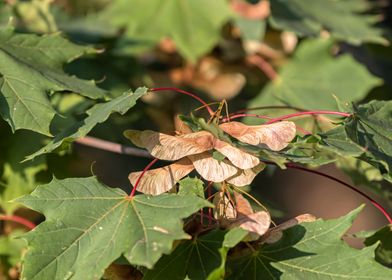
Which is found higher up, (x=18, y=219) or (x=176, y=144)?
(x=176, y=144)

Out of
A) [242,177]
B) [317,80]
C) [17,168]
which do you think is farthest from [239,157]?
[317,80]

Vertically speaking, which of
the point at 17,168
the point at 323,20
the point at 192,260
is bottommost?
the point at 17,168

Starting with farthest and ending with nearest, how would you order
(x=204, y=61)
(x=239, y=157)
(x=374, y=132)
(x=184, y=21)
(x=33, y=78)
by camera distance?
(x=204, y=61)
(x=184, y=21)
(x=33, y=78)
(x=374, y=132)
(x=239, y=157)

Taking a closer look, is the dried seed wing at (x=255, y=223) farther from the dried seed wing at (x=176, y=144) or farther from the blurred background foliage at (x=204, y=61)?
the blurred background foliage at (x=204, y=61)

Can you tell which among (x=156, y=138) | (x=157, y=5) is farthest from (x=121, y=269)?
(x=157, y=5)

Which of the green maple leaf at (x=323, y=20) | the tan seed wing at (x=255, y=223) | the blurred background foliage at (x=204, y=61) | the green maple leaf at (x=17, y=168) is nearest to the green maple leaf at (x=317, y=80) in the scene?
the blurred background foliage at (x=204, y=61)

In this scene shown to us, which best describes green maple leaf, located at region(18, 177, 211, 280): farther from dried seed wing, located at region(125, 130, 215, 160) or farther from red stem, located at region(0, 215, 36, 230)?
red stem, located at region(0, 215, 36, 230)

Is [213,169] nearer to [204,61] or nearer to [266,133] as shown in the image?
[266,133]

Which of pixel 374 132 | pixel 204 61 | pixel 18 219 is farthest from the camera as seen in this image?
pixel 204 61

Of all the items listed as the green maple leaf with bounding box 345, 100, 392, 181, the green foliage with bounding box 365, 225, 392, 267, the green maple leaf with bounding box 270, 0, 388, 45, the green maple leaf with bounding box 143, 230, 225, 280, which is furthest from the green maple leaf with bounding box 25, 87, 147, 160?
the green maple leaf with bounding box 270, 0, 388, 45
